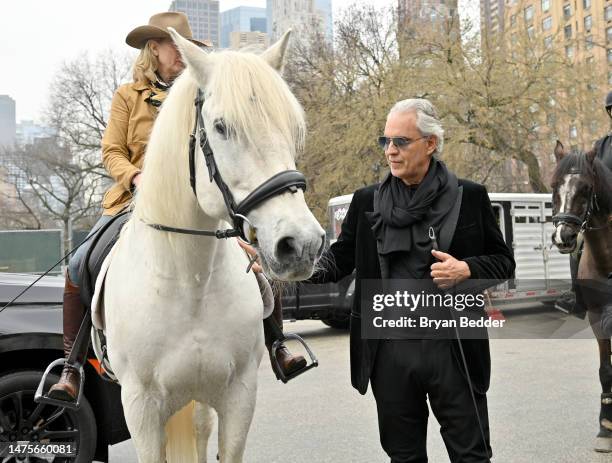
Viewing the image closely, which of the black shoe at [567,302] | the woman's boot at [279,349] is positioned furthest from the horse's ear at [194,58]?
the black shoe at [567,302]

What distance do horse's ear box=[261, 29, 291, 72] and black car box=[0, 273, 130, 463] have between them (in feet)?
7.96

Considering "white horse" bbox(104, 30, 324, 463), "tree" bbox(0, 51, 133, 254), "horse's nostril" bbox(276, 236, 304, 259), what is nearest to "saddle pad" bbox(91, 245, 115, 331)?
"white horse" bbox(104, 30, 324, 463)

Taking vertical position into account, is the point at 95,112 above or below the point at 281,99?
above

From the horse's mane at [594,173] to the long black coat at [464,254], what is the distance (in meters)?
2.55

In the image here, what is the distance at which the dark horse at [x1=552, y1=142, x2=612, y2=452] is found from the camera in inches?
208

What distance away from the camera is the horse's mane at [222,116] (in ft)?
8.55

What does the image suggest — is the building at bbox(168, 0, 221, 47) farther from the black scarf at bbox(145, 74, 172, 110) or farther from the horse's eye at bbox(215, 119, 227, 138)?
the horse's eye at bbox(215, 119, 227, 138)

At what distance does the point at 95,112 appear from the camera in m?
41.0

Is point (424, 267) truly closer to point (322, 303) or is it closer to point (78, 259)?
point (78, 259)

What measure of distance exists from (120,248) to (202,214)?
66 cm

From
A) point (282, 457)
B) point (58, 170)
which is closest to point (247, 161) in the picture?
point (282, 457)

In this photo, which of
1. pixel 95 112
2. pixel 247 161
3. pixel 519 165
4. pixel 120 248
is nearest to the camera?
pixel 247 161

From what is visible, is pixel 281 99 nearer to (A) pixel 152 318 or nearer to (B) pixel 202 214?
(B) pixel 202 214

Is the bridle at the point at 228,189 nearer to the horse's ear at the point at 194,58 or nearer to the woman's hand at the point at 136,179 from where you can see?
the horse's ear at the point at 194,58
